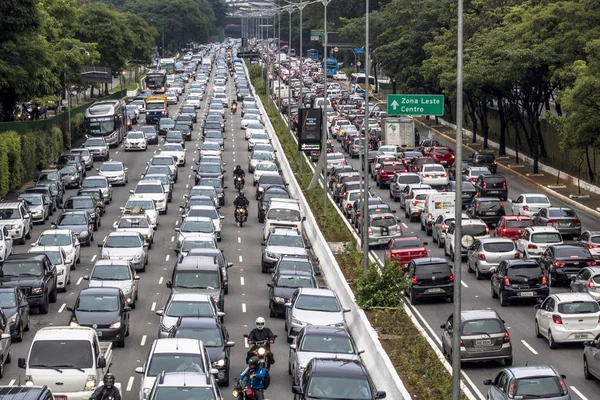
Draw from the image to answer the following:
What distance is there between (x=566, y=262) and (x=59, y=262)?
1583 cm

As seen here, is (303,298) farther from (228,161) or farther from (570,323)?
(228,161)

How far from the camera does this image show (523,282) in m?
35.5

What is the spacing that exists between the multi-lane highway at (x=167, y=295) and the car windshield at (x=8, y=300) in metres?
1.03

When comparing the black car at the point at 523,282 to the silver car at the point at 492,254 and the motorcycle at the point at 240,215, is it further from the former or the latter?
the motorcycle at the point at 240,215

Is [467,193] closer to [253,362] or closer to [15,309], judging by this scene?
[15,309]

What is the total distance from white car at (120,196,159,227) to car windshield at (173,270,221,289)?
15331mm

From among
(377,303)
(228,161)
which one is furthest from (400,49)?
(377,303)

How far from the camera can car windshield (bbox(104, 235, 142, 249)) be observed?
41.8 meters

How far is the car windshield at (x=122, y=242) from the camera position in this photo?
137ft

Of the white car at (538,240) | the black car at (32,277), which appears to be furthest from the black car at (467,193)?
the black car at (32,277)

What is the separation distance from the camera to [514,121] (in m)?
76.3

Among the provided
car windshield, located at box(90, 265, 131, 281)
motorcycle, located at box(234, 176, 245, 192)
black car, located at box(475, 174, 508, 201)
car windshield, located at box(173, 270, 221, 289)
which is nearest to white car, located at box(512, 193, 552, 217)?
black car, located at box(475, 174, 508, 201)

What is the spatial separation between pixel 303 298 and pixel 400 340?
3.16 m

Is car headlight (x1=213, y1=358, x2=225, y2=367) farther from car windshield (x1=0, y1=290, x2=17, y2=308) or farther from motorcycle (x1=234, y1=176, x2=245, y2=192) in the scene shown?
motorcycle (x1=234, y1=176, x2=245, y2=192)
